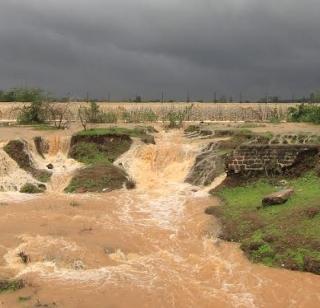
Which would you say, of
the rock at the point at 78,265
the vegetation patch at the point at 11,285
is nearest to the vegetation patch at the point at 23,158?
the rock at the point at 78,265

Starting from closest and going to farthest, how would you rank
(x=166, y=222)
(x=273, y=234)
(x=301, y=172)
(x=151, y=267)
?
(x=151, y=267), (x=273, y=234), (x=166, y=222), (x=301, y=172)

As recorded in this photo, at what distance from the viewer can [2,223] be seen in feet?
→ 49.3

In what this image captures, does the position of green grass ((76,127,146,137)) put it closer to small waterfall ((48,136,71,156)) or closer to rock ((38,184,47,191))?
small waterfall ((48,136,71,156))

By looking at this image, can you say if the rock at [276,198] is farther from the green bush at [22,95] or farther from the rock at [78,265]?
the green bush at [22,95]

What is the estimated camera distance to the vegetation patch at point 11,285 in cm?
1042

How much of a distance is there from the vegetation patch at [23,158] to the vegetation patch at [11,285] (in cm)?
1067

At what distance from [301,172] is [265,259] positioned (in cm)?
656

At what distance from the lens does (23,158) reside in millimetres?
22812

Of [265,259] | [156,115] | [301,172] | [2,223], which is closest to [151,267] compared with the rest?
[265,259]

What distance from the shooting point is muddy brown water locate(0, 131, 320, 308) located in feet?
33.7

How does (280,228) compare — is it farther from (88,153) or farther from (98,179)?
(88,153)

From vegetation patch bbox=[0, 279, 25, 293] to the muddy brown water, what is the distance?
0.16 metres

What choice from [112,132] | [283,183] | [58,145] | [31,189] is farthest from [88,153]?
[283,183]

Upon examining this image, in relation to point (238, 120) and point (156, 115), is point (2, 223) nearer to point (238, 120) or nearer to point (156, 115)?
point (156, 115)
